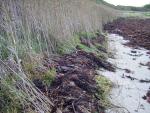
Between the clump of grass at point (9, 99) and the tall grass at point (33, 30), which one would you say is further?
the tall grass at point (33, 30)

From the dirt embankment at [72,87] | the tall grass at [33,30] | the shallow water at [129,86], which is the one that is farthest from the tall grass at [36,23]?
the shallow water at [129,86]

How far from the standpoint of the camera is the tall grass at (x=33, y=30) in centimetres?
379

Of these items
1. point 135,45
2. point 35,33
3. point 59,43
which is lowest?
point 135,45

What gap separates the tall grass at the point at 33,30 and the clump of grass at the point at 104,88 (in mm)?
1027

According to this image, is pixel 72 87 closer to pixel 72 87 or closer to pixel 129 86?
pixel 72 87

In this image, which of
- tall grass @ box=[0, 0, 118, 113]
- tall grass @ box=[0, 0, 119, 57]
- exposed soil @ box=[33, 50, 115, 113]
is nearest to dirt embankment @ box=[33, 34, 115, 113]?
exposed soil @ box=[33, 50, 115, 113]

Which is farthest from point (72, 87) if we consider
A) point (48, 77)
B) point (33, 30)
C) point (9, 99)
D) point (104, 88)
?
point (33, 30)

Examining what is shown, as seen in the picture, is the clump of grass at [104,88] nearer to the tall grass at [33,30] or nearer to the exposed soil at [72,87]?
the exposed soil at [72,87]

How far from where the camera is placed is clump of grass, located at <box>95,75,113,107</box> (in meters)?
4.73

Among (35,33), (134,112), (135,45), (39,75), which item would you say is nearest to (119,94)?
(134,112)

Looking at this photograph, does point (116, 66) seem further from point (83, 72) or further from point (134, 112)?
point (134, 112)

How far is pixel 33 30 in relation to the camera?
5711 mm

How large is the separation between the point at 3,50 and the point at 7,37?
0.70 ft

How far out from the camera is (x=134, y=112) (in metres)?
4.70
